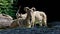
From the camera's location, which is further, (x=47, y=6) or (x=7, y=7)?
(x=47, y=6)

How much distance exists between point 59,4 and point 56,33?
1242cm

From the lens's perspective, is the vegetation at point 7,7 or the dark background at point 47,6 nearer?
the vegetation at point 7,7

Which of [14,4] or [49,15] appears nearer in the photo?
[14,4]

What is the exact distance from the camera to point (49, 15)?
1461cm

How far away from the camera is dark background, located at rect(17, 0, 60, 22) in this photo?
540 inches

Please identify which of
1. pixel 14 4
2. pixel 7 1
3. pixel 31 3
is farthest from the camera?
pixel 31 3

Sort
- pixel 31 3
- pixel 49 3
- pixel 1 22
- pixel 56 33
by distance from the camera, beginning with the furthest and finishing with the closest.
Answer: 1. pixel 49 3
2. pixel 31 3
3. pixel 1 22
4. pixel 56 33

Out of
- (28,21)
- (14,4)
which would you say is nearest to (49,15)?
(14,4)

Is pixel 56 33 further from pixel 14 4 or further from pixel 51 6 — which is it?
pixel 51 6

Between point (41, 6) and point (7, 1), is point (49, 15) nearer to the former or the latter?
point (41, 6)

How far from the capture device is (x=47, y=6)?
15.1 meters

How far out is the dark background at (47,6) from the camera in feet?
45.0

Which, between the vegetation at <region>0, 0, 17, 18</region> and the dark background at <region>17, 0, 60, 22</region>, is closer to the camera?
the vegetation at <region>0, 0, 17, 18</region>

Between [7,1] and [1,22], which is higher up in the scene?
[7,1]
